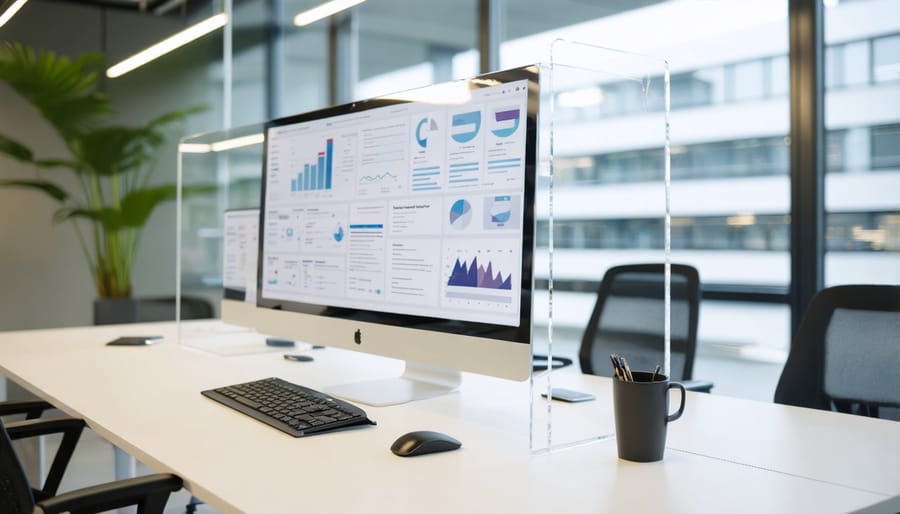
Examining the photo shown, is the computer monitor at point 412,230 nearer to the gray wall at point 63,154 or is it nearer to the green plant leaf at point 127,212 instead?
the green plant leaf at point 127,212

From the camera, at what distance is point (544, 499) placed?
3.05 ft

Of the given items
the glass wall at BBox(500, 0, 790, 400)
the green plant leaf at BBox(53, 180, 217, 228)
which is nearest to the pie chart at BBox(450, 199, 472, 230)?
the glass wall at BBox(500, 0, 790, 400)

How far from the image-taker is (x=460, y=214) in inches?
51.6

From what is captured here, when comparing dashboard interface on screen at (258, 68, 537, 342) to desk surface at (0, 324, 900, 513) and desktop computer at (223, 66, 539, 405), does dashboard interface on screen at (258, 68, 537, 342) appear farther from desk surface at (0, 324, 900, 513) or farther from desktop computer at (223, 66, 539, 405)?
desk surface at (0, 324, 900, 513)

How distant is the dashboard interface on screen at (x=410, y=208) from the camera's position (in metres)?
1.23

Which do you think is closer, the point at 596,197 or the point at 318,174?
the point at 318,174

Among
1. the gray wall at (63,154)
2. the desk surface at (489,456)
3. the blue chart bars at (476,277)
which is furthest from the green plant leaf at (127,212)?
the blue chart bars at (476,277)

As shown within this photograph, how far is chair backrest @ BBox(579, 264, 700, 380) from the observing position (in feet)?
6.81

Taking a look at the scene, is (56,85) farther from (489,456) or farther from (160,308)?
(489,456)

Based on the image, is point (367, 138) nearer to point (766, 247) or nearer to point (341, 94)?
point (766, 247)

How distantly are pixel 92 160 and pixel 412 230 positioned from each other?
355 cm

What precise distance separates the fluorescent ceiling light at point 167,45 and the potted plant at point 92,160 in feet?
0.50

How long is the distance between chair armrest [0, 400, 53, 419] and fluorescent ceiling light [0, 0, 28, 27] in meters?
3.32

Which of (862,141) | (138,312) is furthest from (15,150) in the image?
(862,141)
